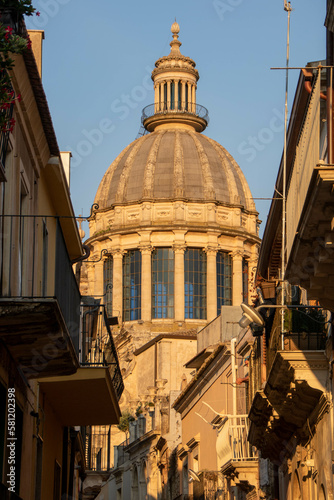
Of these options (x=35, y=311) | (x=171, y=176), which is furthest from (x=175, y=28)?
(x=35, y=311)

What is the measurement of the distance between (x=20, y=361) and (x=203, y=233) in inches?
2268

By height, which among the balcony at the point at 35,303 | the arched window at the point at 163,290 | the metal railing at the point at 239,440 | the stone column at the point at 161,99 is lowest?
the balcony at the point at 35,303

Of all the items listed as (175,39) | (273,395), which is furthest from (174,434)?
(175,39)

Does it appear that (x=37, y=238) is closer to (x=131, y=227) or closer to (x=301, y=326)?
(x=301, y=326)

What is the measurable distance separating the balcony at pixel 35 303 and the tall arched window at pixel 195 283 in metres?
53.2

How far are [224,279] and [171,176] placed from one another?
7.17m

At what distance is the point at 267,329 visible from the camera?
19.6 m

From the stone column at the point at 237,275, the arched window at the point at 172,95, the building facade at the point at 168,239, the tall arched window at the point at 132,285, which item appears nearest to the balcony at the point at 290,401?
the building facade at the point at 168,239

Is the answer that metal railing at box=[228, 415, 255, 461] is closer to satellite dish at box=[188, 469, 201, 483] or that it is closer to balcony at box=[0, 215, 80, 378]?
satellite dish at box=[188, 469, 201, 483]

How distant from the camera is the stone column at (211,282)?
68375 mm

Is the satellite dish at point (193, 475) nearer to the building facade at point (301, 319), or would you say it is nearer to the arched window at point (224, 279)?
the building facade at point (301, 319)

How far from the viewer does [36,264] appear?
1462 cm

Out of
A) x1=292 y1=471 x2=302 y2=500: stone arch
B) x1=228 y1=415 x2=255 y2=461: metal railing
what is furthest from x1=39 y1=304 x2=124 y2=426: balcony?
x1=228 y1=415 x2=255 y2=461: metal railing

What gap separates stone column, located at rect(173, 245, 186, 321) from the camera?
68500 mm
